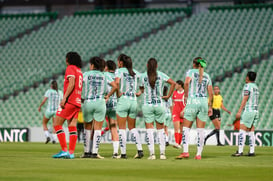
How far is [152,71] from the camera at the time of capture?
1501 centimetres

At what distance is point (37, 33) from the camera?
137 ft

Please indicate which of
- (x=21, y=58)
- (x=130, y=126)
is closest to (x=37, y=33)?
(x=21, y=58)

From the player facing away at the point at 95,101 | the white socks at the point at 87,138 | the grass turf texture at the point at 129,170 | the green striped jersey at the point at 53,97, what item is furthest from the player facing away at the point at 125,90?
the green striped jersey at the point at 53,97

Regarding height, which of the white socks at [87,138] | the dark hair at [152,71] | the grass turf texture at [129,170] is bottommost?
the grass turf texture at [129,170]

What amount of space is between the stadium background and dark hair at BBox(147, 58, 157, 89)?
48.7 ft

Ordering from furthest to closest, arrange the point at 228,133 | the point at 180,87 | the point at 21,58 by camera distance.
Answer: the point at 21,58 < the point at 228,133 < the point at 180,87

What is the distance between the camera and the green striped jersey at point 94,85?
1526 cm

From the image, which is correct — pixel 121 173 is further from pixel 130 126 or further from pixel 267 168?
pixel 130 126

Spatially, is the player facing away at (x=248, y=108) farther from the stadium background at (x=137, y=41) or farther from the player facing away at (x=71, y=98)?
the stadium background at (x=137, y=41)

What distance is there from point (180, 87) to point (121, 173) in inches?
439

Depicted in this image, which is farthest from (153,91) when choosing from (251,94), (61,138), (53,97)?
(53,97)

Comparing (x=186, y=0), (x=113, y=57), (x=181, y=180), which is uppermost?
(x=186, y=0)

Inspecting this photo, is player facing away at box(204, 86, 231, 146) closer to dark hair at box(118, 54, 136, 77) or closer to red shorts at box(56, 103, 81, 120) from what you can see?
dark hair at box(118, 54, 136, 77)

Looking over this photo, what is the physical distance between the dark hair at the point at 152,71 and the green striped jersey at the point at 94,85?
1173 mm
